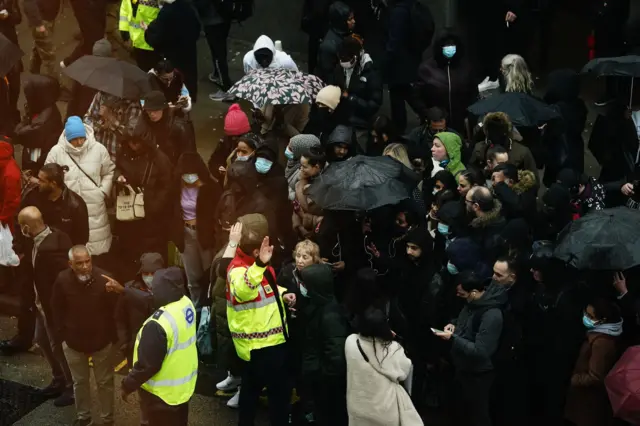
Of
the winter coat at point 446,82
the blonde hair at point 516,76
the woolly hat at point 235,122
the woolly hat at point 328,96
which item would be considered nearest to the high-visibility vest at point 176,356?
the woolly hat at point 235,122

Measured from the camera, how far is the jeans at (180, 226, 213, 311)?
403 inches

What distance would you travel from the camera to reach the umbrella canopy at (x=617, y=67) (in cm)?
1020

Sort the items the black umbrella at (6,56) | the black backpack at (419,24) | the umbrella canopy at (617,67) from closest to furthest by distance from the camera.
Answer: the umbrella canopy at (617,67)
the black umbrella at (6,56)
the black backpack at (419,24)

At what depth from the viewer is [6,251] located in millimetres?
9914

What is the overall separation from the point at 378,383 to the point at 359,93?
4.44 meters

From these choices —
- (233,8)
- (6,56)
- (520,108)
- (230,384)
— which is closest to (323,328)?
(230,384)

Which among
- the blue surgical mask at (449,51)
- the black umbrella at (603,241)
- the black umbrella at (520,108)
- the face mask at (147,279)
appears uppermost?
the blue surgical mask at (449,51)

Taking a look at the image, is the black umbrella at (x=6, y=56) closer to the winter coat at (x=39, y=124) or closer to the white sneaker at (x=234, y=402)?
the winter coat at (x=39, y=124)

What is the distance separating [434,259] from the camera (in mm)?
9273

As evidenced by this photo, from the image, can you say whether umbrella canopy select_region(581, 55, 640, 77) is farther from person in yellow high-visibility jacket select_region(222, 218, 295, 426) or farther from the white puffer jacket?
the white puffer jacket

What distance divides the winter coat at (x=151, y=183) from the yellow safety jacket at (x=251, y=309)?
2.17m

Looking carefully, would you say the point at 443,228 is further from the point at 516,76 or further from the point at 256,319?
the point at 516,76

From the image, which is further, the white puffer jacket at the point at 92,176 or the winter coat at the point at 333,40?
the winter coat at the point at 333,40

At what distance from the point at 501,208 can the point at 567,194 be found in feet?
2.26
